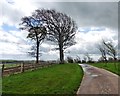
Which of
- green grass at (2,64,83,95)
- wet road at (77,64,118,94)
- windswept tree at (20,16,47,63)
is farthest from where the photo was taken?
windswept tree at (20,16,47,63)

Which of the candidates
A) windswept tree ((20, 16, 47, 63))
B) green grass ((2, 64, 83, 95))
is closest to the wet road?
green grass ((2, 64, 83, 95))

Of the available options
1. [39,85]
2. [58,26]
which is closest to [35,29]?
[58,26]

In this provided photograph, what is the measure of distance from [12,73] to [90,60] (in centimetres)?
6453

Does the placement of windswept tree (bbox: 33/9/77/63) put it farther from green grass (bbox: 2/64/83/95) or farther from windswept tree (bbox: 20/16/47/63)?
green grass (bbox: 2/64/83/95)

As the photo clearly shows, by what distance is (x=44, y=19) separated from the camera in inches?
2105

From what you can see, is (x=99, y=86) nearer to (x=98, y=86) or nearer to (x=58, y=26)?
(x=98, y=86)

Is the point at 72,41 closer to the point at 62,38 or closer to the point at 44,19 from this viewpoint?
the point at 62,38

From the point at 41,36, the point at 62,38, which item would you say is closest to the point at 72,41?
the point at 62,38

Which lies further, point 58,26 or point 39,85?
point 58,26

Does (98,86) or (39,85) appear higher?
(39,85)

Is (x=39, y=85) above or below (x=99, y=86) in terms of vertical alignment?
above

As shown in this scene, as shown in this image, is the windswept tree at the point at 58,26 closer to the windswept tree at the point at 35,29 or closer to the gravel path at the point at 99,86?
the windswept tree at the point at 35,29

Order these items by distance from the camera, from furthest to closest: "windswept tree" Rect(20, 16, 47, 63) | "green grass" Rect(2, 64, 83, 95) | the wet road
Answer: "windswept tree" Rect(20, 16, 47, 63)
the wet road
"green grass" Rect(2, 64, 83, 95)

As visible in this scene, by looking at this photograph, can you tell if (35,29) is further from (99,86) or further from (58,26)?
(99,86)
